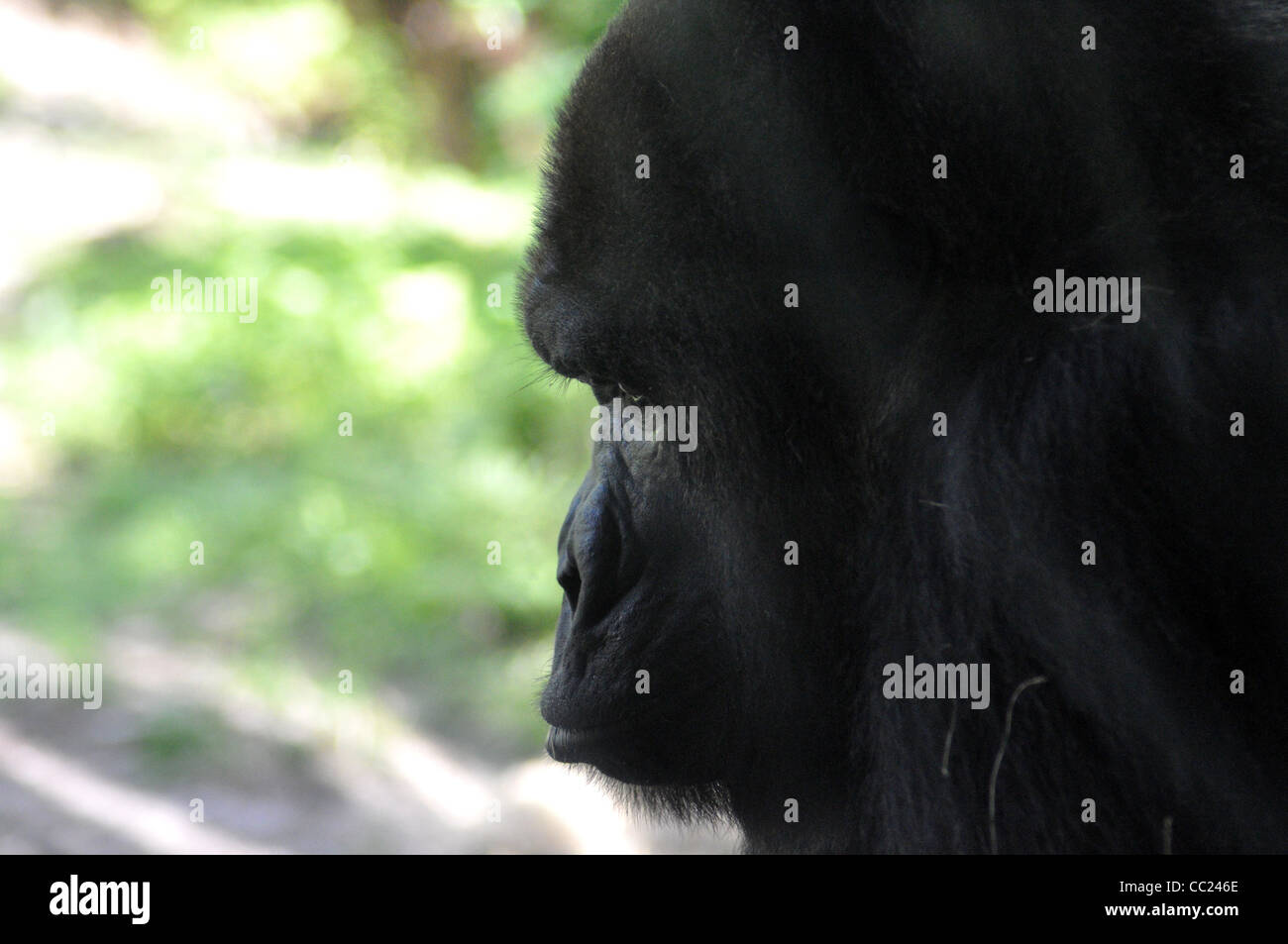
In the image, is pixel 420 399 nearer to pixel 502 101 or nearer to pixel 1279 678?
pixel 502 101

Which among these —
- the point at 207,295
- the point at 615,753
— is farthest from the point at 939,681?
the point at 207,295

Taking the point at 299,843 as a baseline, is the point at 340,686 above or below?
above

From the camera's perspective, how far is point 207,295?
11.0m

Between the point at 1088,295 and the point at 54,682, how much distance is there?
231 inches

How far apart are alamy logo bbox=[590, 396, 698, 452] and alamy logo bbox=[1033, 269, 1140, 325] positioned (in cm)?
66

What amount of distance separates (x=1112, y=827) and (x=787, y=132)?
4.03ft

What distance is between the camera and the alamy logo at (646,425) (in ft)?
8.52

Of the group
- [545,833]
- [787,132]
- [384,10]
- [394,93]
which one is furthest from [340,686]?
[384,10]

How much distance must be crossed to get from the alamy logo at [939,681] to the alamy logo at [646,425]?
603 mm

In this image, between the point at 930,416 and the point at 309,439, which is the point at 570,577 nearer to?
the point at 930,416

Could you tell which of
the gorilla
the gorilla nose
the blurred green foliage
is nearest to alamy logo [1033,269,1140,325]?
the gorilla

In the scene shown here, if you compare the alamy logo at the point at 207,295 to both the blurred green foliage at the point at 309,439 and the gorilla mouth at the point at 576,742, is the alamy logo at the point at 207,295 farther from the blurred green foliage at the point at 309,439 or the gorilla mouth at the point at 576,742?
the gorilla mouth at the point at 576,742

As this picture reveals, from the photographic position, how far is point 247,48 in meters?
16.0

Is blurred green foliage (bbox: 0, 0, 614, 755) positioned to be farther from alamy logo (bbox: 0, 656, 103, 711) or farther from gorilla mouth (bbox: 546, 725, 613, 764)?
gorilla mouth (bbox: 546, 725, 613, 764)
